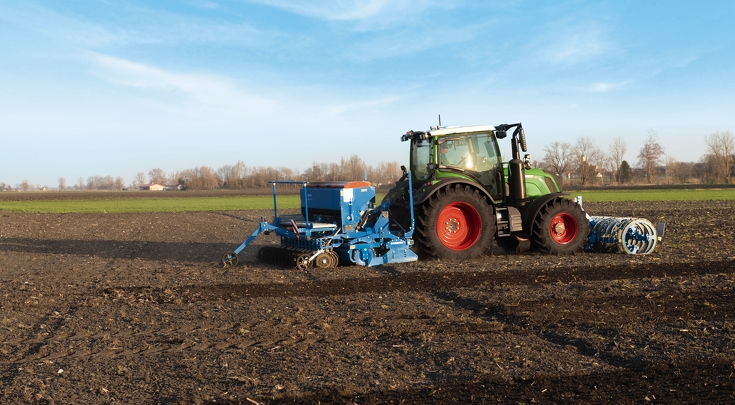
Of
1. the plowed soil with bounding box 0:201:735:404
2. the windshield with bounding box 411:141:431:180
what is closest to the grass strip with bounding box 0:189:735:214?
the windshield with bounding box 411:141:431:180

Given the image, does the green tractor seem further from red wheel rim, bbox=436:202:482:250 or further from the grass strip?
the grass strip

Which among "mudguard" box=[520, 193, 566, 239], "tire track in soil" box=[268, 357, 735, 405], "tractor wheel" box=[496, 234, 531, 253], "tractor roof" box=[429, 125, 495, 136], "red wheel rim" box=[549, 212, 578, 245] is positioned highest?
"tractor roof" box=[429, 125, 495, 136]

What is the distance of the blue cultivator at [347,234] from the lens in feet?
34.4

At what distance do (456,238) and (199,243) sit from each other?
7.93m

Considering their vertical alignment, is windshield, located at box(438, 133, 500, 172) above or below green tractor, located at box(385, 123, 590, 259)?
above

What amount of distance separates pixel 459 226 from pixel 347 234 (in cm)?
209

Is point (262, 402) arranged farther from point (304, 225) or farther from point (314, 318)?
point (304, 225)

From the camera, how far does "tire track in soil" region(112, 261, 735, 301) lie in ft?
27.7

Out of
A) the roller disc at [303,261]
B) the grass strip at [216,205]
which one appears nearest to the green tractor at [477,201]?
the roller disc at [303,261]

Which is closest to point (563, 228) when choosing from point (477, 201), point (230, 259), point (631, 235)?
point (631, 235)

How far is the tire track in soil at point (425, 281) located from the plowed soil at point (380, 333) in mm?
43

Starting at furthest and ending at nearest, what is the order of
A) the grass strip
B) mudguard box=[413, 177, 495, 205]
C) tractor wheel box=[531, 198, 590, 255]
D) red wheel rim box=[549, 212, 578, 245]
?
the grass strip, red wheel rim box=[549, 212, 578, 245], tractor wheel box=[531, 198, 590, 255], mudguard box=[413, 177, 495, 205]

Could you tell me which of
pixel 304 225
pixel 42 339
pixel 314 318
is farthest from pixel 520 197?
pixel 42 339

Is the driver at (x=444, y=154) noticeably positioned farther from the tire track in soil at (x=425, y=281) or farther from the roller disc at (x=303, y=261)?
the roller disc at (x=303, y=261)
